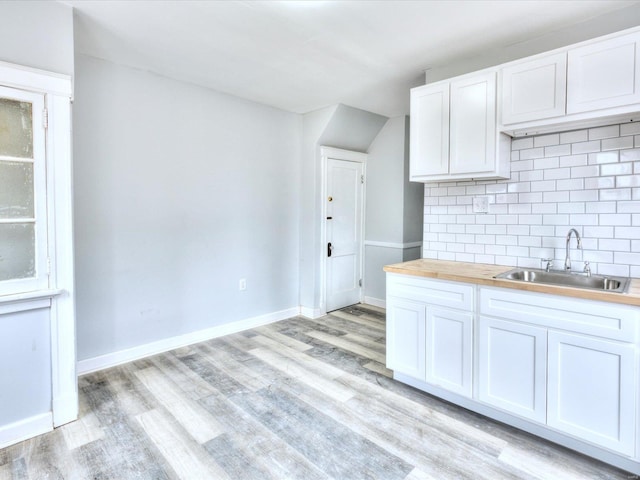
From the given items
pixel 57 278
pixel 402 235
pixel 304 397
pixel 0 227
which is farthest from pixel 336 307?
pixel 0 227

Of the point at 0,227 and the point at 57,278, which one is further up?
the point at 0,227

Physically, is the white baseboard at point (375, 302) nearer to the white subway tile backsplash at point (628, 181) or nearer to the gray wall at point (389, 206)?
the gray wall at point (389, 206)

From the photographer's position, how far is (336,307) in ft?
15.1

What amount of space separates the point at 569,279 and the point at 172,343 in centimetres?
330

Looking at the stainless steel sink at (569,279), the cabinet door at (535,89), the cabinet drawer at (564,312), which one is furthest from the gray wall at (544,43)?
the cabinet drawer at (564,312)

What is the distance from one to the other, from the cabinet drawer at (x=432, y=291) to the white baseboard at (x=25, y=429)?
7.73ft

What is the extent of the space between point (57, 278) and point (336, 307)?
10.4 feet

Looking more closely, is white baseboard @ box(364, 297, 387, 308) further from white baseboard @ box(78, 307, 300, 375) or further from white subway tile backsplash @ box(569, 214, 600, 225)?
white subway tile backsplash @ box(569, 214, 600, 225)

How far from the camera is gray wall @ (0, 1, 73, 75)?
1.91 m

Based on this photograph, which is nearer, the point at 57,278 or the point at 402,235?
the point at 57,278

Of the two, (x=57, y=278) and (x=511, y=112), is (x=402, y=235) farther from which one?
→ (x=57, y=278)

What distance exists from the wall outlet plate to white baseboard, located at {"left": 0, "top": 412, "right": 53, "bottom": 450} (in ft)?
10.8

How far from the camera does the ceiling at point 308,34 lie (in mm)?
2070

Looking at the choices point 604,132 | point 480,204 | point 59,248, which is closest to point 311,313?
point 480,204
